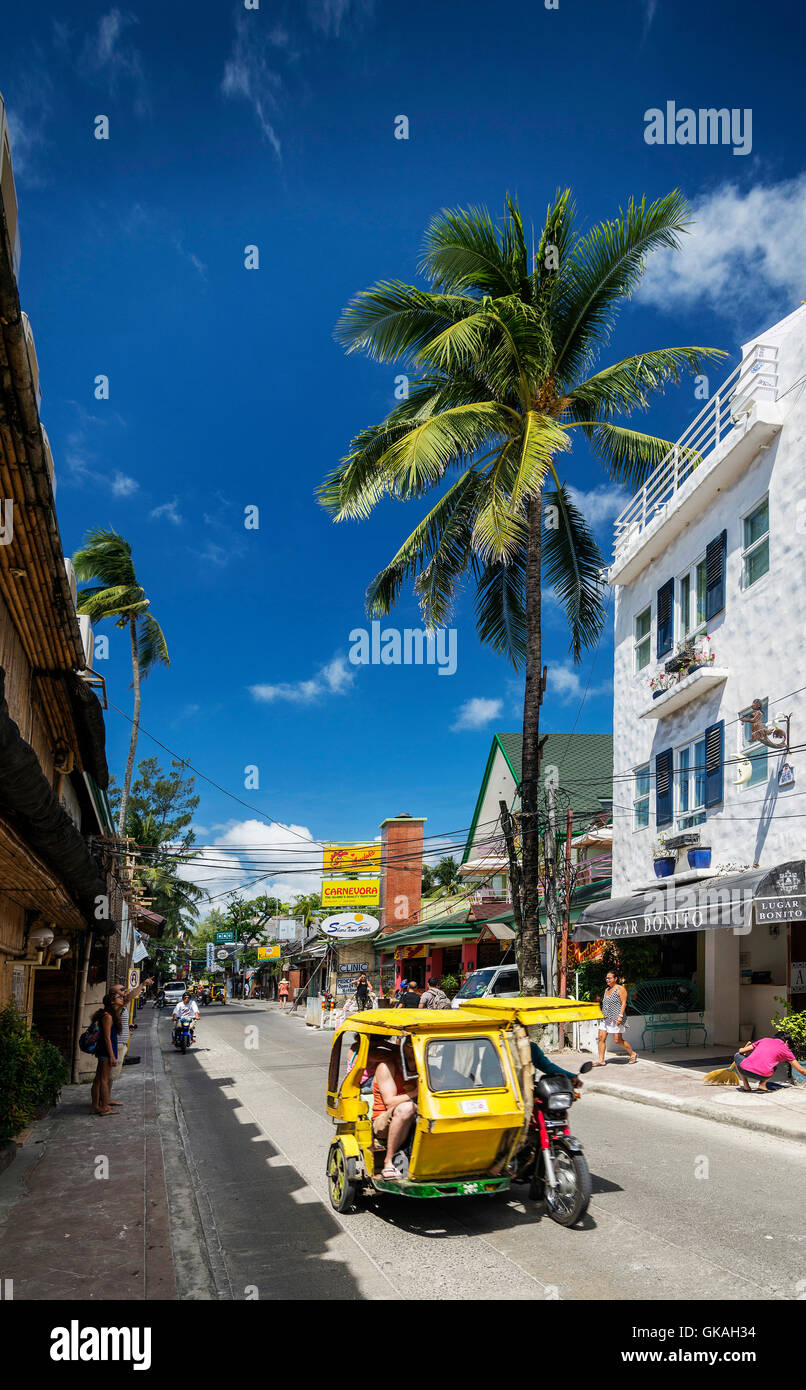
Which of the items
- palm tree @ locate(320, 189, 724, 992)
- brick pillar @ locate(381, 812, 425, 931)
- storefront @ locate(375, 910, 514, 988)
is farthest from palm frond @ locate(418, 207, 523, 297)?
brick pillar @ locate(381, 812, 425, 931)

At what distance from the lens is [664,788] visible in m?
21.9

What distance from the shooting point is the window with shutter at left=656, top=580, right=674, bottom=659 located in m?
22.2

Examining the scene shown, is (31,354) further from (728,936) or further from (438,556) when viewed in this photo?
(728,936)

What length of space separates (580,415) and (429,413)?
3.19 meters

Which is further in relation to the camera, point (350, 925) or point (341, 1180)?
point (350, 925)

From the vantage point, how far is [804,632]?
15945mm

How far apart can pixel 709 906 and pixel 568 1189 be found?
9381 millimetres

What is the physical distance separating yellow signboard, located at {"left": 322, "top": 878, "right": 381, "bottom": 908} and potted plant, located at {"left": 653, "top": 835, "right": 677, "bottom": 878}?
27.2m

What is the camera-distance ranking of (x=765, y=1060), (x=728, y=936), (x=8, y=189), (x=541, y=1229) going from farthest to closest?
(x=728, y=936) < (x=765, y=1060) < (x=541, y=1229) < (x=8, y=189)

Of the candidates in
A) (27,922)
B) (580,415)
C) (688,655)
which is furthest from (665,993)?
(27,922)

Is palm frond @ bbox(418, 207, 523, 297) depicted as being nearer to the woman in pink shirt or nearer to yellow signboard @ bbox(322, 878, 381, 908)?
the woman in pink shirt

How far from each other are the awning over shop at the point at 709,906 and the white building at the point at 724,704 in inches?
1.4

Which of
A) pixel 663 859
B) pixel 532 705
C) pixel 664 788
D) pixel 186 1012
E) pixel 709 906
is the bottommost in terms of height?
pixel 186 1012

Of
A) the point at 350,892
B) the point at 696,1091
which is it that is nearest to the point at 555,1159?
the point at 696,1091
